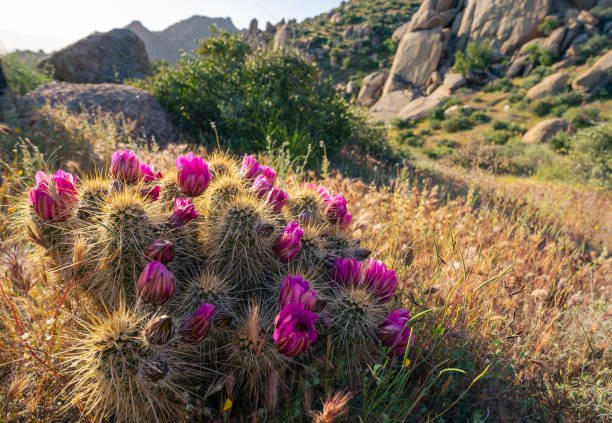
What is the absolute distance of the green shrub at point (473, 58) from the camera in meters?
34.1

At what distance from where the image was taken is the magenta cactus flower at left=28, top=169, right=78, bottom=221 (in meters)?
1.48

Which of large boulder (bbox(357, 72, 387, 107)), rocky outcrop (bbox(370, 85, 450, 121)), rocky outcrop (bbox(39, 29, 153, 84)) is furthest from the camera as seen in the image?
large boulder (bbox(357, 72, 387, 107))

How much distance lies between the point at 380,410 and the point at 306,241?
2.95 ft

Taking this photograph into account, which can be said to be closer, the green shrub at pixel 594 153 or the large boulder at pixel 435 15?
the green shrub at pixel 594 153

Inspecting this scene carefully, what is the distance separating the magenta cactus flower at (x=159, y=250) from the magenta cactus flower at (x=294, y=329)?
22.5 inches

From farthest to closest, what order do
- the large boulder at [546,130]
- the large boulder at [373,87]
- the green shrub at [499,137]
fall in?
the large boulder at [373,87] < the green shrub at [499,137] < the large boulder at [546,130]

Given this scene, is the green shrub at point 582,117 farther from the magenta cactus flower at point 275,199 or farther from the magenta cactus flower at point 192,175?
the magenta cactus flower at point 192,175

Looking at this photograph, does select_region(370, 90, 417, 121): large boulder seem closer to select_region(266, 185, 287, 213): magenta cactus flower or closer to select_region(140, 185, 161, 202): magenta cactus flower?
select_region(266, 185, 287, 213): magenta cactus flower

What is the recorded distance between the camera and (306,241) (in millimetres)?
1783

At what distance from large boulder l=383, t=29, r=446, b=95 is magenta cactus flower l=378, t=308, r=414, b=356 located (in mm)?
39718

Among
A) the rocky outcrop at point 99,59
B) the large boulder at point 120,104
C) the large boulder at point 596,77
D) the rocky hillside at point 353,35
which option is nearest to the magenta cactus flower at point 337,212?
the large boulder at point 120,104

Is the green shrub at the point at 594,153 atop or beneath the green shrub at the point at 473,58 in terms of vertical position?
beneath

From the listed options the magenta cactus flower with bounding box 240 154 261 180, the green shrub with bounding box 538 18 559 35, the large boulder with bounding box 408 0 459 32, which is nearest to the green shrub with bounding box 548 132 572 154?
the magenta cactus flower with bounding box 240 154 261 180

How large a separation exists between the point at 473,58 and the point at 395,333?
133ft
